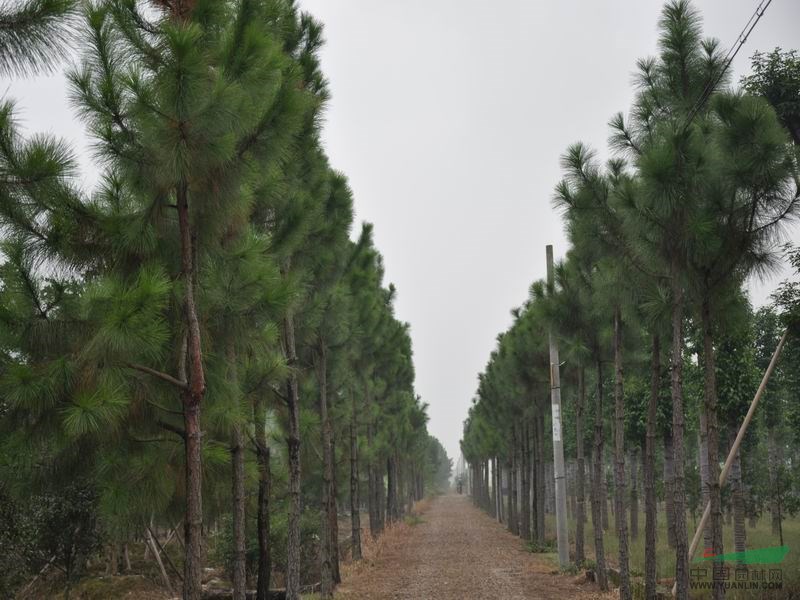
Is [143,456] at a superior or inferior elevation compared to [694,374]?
inferior

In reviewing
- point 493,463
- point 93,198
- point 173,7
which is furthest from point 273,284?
point 493,463

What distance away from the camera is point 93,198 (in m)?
6.67

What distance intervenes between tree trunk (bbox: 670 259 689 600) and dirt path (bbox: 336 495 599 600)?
4400 millimetres

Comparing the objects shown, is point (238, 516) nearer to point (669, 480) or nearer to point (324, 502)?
point (324, 502)

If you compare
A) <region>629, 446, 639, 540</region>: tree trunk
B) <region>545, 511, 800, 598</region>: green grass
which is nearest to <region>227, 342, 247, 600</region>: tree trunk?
<region>545, 511, 800, 598</region>: green grass

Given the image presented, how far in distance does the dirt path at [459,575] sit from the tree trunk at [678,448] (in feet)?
14.4

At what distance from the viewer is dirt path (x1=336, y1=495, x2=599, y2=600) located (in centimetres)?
1334

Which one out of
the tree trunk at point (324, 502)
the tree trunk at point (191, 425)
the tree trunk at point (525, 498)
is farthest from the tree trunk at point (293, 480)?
the tree trunk at point (525, 498)

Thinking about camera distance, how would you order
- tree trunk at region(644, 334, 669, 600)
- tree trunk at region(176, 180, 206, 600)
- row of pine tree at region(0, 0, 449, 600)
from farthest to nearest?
tree trunk at region(644, 334, 669, 600) < tree trunk at region(176, 180, 206, 600) < row of pine tree at region(0, 0, 449, 600)

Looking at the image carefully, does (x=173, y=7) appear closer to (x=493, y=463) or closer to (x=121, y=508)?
(x=121, y=508)

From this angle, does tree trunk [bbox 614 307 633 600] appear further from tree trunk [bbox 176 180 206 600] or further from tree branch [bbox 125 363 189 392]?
tree branch [bbox 125 363 189 392]

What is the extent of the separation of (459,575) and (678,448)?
28.8ft

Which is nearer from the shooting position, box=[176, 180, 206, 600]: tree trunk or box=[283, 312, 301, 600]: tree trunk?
box=[176, 180, 206, 600]: tree trunk

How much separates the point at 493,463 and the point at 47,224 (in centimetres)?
4212
